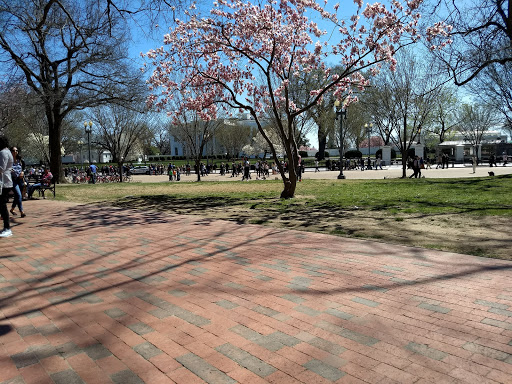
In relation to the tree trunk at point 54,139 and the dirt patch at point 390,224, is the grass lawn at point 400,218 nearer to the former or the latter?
the dirt patch at point 390,224

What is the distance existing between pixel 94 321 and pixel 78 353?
54cm

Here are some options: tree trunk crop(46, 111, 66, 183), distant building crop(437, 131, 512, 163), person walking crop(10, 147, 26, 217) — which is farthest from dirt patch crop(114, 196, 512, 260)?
distant building crop(437, 131, 512, 163)

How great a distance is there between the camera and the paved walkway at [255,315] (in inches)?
98.3

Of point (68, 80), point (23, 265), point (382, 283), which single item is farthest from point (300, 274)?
point (68, 80)

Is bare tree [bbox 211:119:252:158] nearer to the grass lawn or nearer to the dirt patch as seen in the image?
the grass lawn

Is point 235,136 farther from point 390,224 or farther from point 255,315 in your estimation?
point 255,315

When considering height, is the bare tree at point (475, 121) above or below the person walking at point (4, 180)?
above

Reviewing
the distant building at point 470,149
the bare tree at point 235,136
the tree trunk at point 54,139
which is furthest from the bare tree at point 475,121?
the tree trunk at point 54,139

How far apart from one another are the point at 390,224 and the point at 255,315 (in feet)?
15.7

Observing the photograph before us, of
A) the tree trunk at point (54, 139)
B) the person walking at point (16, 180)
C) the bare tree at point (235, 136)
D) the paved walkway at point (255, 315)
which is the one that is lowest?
the paved walkway at point (255, 315)

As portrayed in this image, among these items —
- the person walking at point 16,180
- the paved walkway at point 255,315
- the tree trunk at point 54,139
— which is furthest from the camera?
the tree trunk at point 54,139

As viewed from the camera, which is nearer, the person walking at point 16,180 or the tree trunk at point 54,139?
the person walking at point 16,180

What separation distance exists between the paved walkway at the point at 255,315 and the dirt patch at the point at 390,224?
60cm

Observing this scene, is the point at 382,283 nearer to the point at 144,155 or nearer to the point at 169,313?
the point at 169,313
